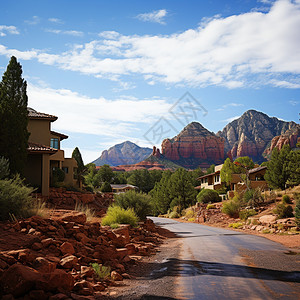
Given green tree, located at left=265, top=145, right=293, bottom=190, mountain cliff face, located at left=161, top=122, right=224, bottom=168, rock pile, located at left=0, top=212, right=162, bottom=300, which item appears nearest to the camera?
rock pile, located at left=0, top=212, right=162, bottom=300

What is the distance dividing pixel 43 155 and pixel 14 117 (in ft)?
12.5

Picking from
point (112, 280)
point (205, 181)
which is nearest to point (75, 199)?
point (112, 280)

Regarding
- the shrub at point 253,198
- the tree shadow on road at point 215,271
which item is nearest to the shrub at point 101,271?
the tree shadow on road at point 215,271

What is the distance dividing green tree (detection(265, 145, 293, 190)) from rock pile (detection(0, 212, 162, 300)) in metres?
33.7

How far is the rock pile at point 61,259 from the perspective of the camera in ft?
19.2

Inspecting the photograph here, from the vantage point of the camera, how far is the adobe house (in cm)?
2538

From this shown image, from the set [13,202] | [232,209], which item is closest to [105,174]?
[232,209]

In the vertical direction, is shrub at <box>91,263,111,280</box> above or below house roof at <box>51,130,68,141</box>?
below

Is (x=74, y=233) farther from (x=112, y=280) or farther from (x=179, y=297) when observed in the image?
(x=179, y=297)

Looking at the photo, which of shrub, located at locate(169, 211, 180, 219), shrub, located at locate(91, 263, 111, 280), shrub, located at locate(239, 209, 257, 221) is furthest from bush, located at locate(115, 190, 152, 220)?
shrub, located at locate(169, 211, 180, 219)

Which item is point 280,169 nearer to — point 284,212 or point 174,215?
point 174,215

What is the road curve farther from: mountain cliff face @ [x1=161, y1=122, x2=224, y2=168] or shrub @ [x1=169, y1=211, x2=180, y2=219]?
mountain cliff face @ [x1=161, y1=122, x2=224, y2=168]

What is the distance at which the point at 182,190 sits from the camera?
2013 inches

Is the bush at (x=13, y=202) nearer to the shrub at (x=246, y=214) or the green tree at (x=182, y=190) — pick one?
the shrub at (x=246, y=214)
